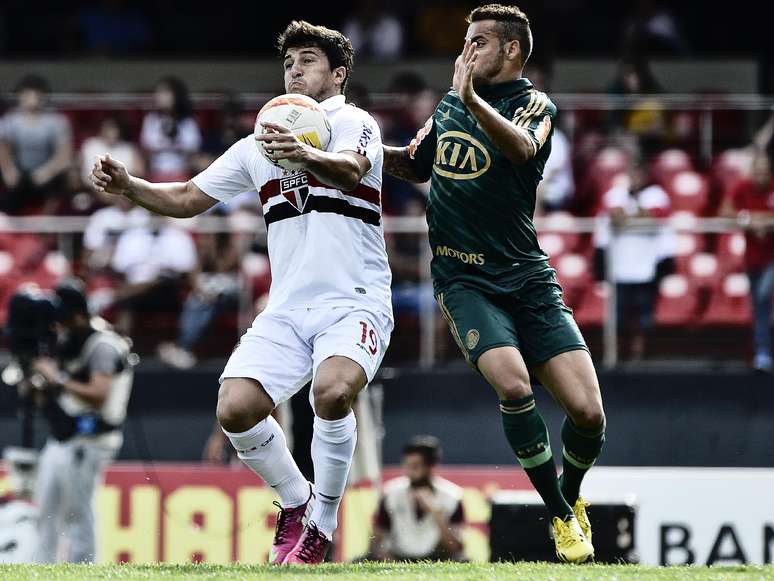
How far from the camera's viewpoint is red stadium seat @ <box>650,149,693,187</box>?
1441cm

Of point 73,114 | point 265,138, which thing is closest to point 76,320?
point 73,114

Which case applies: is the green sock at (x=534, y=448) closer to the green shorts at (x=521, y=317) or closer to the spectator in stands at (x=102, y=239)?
the green shorts at (x=521, y=317)

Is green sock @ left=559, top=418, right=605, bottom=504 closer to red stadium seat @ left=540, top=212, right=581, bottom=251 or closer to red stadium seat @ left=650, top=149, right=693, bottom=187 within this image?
red stadium seat @ left=540, top=212, right=581, bottom=251

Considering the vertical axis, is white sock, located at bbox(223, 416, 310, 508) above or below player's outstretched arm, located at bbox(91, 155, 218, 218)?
below

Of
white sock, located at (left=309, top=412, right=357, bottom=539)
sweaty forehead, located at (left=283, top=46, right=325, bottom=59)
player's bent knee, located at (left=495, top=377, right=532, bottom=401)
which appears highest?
sweaty forehead, located at (left=283, top=46, right=325, bottom=59)

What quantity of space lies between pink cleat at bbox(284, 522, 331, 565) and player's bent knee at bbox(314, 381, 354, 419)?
593 millimetres

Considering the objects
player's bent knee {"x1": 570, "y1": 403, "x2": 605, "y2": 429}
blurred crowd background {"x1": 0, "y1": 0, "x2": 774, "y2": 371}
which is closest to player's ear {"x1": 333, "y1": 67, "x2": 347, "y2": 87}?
player's bent knee {"x1": 570, "y1": 403, "x2": 605, "y2": 429}

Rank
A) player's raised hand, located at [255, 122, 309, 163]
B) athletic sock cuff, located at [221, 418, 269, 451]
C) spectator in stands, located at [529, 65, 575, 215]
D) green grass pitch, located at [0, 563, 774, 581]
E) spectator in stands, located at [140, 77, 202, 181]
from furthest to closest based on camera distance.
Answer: spectator in stands, located at [140, 77, 202, 181] < spectator in stands, located at [529, 65, 575, 215] < athletic sock cuff, located at [221, 418, 269, 451] < player's raised hand, located at [255, 122, 309, 163] < green grass pitch, located at [0, 563, 774, 581]

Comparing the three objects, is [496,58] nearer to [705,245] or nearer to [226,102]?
[705,245]

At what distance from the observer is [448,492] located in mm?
12758

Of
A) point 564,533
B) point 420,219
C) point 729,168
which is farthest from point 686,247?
point 564,533

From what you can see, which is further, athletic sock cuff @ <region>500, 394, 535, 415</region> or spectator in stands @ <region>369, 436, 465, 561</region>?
spectator in stands @ <region>369, 436, 465, 561</region>

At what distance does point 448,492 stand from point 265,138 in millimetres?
6327

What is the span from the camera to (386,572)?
7.04 metres
